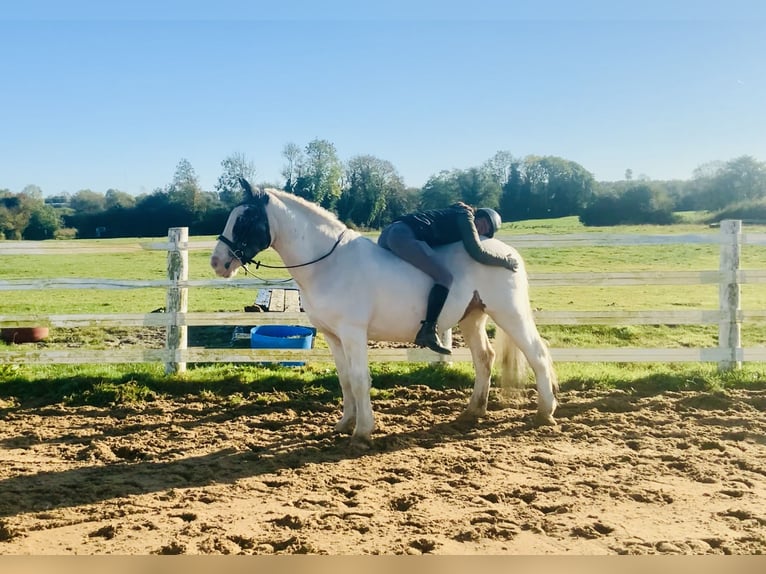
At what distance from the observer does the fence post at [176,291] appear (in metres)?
6.41

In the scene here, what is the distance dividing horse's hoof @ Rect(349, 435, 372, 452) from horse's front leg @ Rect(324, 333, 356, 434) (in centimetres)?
34

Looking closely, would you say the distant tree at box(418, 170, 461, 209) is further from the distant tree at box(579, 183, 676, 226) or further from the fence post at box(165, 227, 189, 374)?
the fence post at box(165, 227, 189, 374)

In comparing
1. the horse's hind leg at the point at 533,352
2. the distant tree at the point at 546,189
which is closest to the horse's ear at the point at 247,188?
the horse's hind leg at the point at 533,352

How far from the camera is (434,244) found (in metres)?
4.98

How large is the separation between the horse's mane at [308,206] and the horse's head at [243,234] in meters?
0.22

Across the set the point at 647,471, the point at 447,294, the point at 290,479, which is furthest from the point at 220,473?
the point at 647,471

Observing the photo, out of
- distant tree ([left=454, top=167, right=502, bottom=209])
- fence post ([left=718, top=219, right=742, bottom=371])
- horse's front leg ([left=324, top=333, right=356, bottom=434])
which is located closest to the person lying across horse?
horse's front leg ([left=324, top=333, right=356, bottom=434])

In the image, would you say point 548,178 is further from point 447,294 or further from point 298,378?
point 298,378

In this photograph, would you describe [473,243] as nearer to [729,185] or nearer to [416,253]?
[416,253]

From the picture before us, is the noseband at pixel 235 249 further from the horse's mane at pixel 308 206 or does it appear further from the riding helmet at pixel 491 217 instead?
the riding helmet at pixel 491 217

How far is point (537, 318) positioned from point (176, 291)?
3.98 meters

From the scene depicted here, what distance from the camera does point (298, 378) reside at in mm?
6285

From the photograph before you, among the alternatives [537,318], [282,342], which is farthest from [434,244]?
[282,342]

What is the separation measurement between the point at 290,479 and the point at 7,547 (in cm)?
158
